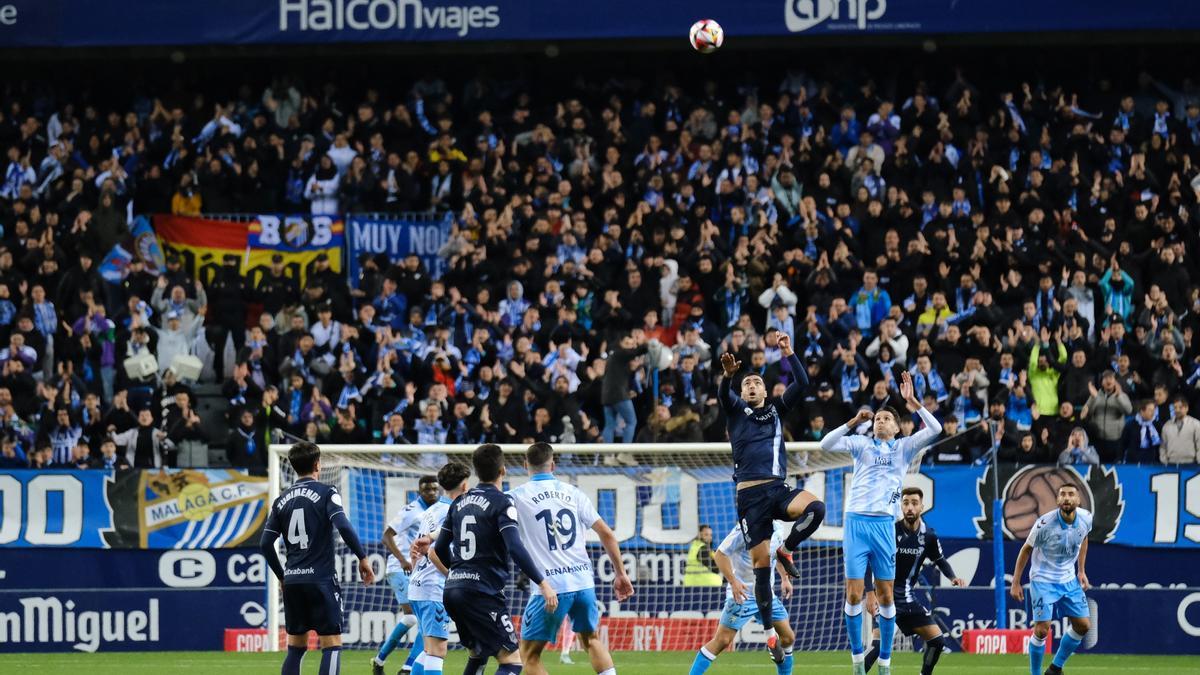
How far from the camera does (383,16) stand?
1193 inches

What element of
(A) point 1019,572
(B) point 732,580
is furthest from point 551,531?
(A) point 1019,572

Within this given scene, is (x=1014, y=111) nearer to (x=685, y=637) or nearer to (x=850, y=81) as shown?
(x=850, y=81)

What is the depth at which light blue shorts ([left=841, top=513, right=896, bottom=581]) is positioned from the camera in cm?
1634

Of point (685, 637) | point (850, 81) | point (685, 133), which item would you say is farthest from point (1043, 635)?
point (850, 81)

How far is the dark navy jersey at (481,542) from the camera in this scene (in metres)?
12.8

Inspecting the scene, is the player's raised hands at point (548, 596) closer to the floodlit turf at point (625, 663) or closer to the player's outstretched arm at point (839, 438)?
the player's outstretched arm at point (839, 438)

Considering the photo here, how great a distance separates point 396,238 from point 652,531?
9471 mm

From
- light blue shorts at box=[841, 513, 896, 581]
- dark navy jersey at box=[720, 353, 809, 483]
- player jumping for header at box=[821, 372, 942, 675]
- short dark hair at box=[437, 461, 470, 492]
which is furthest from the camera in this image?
light blue shorts at box=[841, 513, 896, 581]

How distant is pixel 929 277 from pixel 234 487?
1064 centimetres

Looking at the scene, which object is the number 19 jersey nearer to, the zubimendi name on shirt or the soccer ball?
the soccer ball

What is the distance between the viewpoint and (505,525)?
12727mm

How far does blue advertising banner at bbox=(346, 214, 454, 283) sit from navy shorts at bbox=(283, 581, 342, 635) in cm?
1614

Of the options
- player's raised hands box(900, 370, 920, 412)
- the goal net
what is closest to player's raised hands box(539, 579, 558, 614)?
player's raised hands box(900, 370, 920, 412)

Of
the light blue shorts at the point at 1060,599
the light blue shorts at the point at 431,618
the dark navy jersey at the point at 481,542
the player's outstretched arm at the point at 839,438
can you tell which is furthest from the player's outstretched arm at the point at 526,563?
the light blue shorts at the point at 1060,599
